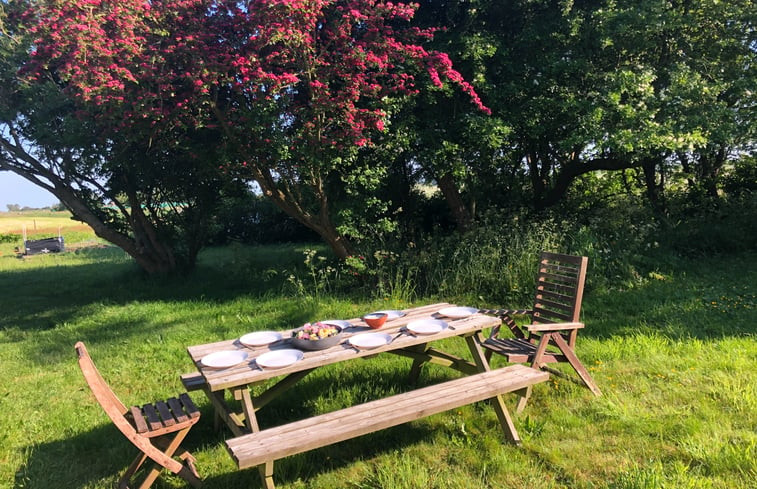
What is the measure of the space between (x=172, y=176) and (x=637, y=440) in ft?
26.9

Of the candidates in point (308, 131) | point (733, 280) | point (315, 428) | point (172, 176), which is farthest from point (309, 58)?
point (733, 280)

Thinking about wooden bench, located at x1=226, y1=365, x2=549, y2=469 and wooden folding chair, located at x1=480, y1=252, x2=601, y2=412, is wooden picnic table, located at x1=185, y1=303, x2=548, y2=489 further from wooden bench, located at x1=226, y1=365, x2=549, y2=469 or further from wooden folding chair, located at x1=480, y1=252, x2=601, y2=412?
wooden folding chair, located at x1=480, y1=252, x2=601, y2=412

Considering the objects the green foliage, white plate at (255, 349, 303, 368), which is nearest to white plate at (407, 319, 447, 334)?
white plate at (255, 349, 303, 368)

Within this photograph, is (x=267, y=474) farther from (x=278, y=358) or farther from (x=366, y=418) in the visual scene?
(x=278, y=358)

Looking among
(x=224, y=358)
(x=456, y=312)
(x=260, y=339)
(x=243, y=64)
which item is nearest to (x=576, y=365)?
(x=456, y=312)

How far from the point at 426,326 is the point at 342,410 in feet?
3.11

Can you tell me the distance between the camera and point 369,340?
3.12m

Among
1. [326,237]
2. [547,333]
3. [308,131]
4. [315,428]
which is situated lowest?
[315,428]

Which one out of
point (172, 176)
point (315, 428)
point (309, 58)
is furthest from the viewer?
point (172, 176)

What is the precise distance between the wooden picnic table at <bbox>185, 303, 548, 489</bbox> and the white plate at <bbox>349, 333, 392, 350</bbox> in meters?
A: 0.04

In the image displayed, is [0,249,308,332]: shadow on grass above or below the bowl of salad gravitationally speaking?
below

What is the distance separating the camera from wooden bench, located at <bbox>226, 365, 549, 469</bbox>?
225cm

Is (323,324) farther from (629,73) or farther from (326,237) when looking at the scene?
(629,73)

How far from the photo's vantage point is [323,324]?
3.31m
